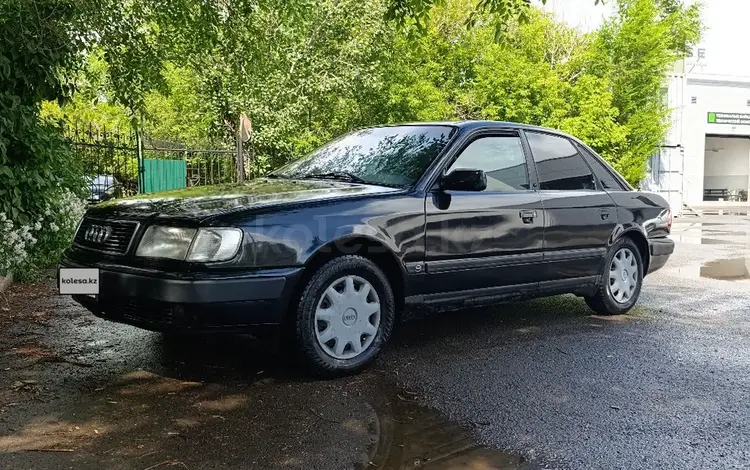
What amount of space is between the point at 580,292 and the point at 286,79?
1354 centimetres

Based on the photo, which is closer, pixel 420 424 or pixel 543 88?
pixel 420 424

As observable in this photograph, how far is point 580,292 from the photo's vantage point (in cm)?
580

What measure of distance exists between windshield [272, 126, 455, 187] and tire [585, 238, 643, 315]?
6.76 feet

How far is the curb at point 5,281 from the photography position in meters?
6.53

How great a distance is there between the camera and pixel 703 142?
36188 mm

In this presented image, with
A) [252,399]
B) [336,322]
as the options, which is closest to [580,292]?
Answer: [336,322]

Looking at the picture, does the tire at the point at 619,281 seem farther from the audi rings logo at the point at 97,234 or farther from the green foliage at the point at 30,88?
the green foliage at the point at 30,88

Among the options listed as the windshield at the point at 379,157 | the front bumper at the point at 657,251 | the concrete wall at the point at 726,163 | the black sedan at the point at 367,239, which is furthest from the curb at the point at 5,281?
the concrete wall at the point at 726,163

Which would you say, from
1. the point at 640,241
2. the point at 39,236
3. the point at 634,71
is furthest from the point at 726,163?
the point at 39,236

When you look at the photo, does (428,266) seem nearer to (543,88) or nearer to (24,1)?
(24,1)

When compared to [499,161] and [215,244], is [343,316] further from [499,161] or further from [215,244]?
[499,161]

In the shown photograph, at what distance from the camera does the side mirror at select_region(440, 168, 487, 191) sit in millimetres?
4562

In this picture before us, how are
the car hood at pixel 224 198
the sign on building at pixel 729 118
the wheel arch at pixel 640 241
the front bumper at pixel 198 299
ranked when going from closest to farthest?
the front bumper at pixel 198 299, the car hood at pixel 224 198, the wheel arch at pixel 640 241, the sign on building at pixel 729 118

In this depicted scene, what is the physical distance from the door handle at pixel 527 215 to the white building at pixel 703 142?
23317 millimetres
